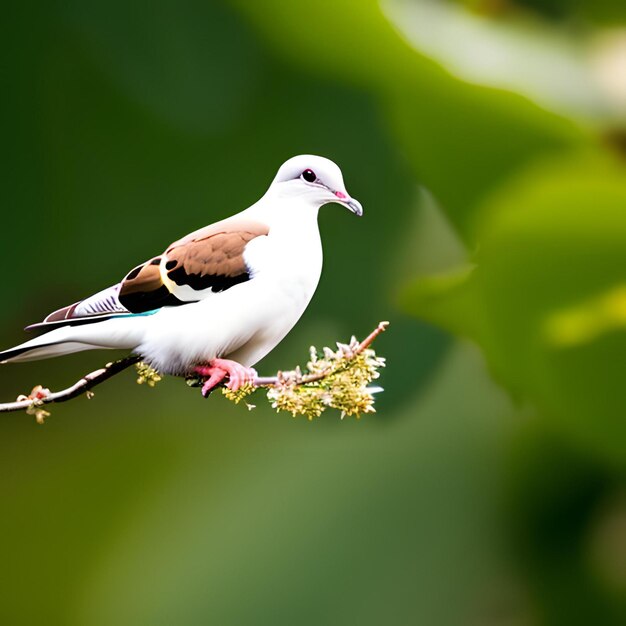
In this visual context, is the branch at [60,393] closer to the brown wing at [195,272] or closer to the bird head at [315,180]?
the brown wing at [195,272]

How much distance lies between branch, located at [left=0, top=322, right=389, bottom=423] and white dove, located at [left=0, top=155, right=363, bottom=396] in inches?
0.6

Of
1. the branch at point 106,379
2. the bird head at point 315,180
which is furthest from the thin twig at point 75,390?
the bird head at point 315,180

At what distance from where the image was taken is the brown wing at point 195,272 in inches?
18.9

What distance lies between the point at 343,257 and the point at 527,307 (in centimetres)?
39

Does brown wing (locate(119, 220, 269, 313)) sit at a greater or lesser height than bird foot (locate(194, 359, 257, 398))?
greater

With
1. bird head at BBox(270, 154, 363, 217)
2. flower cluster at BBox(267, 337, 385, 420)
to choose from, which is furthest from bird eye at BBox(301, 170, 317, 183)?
flower cluster at BBox(267, 337, 385, 420)

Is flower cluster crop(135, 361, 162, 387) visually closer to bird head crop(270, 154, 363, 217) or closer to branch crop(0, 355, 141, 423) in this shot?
branch crop(0, 355, 141, 423)

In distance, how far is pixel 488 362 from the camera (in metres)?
0.22

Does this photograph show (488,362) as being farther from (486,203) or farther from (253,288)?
(253,288)

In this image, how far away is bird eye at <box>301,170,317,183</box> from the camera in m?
0.49

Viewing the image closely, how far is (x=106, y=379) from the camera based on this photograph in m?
0.53

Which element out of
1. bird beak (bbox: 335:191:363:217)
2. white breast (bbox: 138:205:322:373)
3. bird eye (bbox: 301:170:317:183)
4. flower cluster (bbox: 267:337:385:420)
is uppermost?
bird eye (bbox: 301:170:317:183)

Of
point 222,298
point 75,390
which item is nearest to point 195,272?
point 222,298

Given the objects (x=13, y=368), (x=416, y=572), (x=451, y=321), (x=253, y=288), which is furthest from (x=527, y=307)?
(x=416, y=572)
